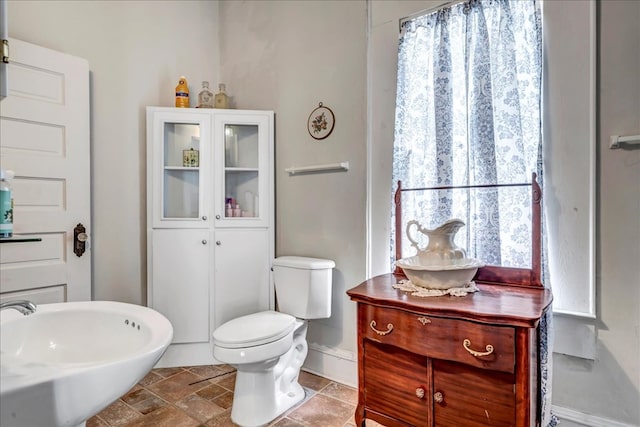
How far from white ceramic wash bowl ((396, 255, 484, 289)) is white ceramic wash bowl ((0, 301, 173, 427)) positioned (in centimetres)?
102

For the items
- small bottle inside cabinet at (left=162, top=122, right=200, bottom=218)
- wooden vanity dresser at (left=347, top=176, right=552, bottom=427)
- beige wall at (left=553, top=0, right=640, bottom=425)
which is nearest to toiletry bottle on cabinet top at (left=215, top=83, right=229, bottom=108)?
small bottle inside cabinet at (left=162, top=122, right=200, bottom=218)

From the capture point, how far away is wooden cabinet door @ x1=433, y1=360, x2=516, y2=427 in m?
1.25

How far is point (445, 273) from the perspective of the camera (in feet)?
4.93

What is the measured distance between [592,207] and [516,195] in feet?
0.95

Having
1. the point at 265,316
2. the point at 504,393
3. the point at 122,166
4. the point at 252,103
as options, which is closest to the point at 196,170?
the point at 122,166

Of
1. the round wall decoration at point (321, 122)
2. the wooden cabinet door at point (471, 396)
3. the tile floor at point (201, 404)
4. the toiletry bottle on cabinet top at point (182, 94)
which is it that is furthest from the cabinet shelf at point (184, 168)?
the wooden cabinet door at point (471, 396)

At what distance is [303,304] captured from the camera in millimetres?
2146

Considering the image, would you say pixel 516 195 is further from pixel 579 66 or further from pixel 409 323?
pixel 409 323

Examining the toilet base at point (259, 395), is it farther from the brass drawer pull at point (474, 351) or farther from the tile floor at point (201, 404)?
the brass drawer pull at point (474, 351)

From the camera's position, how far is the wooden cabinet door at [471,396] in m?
1.25

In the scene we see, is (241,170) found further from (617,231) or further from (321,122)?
(617,231)

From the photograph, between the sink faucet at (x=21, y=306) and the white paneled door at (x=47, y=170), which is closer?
the sink faucet at (x=21, y=306)

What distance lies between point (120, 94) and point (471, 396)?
2.75 m

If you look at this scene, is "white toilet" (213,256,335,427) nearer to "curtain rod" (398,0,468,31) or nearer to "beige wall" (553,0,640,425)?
"beige wall" (553,0,640,425)
